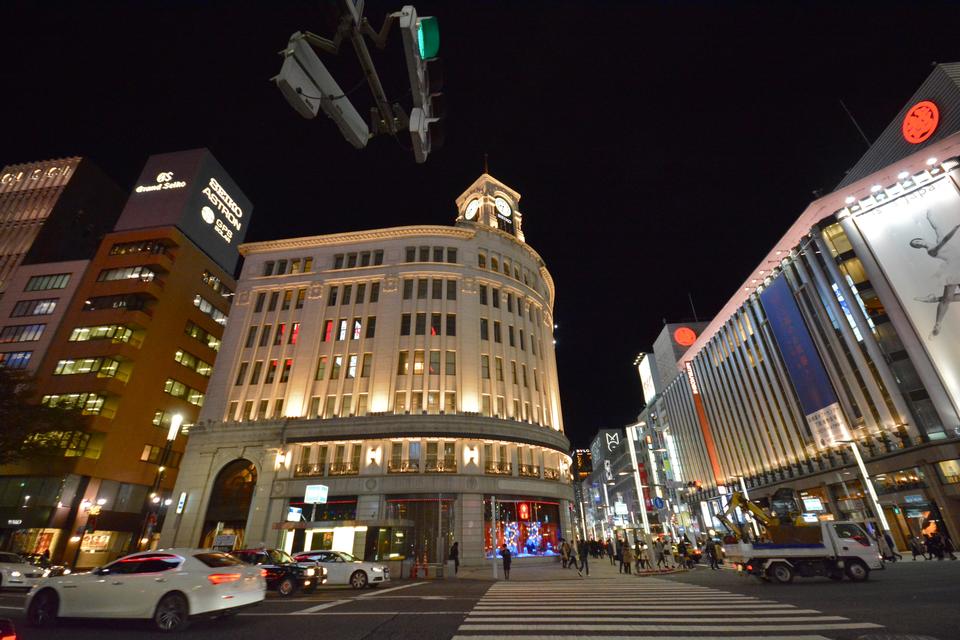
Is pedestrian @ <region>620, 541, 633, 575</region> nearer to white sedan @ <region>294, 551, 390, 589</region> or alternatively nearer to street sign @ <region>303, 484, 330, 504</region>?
white sedan @ <region>294, 551, 390, 589</region>

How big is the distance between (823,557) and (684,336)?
73562mm

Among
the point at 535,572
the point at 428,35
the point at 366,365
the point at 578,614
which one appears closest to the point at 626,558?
the point at 535,572

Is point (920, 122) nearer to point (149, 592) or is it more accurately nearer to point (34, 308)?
point (149, 592)

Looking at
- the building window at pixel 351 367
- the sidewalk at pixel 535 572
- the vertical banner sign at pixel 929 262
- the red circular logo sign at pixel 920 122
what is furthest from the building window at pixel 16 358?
the red circular logo sign at pixel 920 122

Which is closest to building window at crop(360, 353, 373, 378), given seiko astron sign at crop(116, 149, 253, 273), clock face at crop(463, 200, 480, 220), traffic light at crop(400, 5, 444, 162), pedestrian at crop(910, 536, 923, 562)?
clock face at crop(463, 200, 480, 220)

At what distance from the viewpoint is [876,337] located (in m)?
35.4

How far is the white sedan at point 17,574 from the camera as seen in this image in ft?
57.7

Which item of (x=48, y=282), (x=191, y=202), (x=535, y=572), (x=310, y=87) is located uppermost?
(x=191, y=202)

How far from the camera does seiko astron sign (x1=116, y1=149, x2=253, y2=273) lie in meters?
50.5

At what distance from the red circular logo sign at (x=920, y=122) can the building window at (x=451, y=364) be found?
4346cm

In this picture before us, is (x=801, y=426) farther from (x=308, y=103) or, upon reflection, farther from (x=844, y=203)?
(x=308, y=103)

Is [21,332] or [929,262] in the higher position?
[21,332]

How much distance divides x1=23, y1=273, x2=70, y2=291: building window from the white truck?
65.3 m

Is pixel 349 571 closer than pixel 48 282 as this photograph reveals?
Yes
